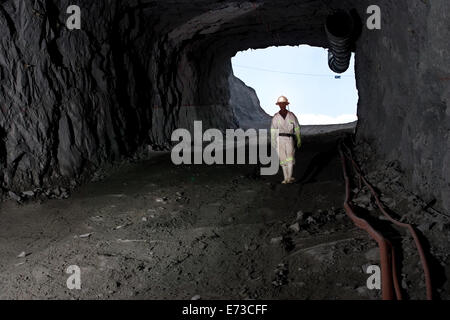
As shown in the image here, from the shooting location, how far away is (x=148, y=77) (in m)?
11.2

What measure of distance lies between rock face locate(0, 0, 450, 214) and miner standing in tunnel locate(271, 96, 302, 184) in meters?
1.70

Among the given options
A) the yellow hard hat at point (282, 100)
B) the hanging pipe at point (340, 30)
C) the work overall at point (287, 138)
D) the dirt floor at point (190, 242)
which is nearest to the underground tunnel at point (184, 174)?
the dirt floor at point (190, 242)

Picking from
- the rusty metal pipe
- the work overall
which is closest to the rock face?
the rusty metal pipe

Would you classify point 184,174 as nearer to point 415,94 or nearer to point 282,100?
point 282,100

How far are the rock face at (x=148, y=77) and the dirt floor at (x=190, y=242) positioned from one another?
1.10 m

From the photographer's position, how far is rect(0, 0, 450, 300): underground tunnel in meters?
3.92

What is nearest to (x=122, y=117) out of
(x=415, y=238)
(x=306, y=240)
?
(x=306, y=240)

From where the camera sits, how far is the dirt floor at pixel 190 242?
3.73m

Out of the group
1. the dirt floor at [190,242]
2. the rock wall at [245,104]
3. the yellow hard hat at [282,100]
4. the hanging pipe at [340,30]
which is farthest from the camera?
the rock wall at [245,104]

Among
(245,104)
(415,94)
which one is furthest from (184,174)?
(245,104)

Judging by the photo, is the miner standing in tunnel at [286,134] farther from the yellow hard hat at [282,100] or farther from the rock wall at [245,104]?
the rock wall at [245,104]

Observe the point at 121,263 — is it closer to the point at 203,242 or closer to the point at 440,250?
the point at 203,242

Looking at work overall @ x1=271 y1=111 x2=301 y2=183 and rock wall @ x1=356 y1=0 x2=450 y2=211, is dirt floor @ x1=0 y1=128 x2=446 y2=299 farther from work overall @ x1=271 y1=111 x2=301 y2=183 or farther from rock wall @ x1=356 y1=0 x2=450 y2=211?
rock wall @ x1=356 y1=0 x2=450 y2=211
